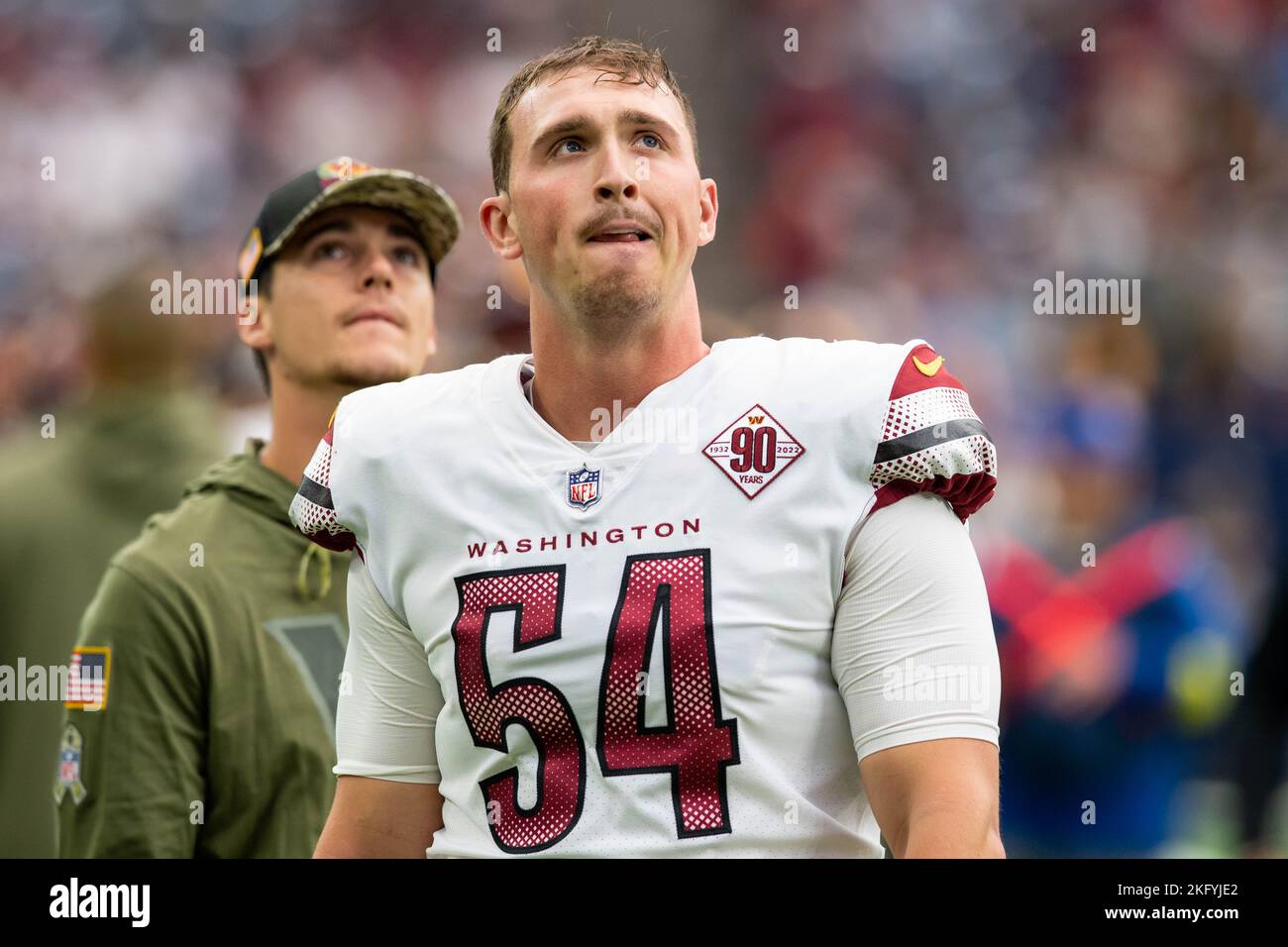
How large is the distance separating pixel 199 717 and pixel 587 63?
1.40 m

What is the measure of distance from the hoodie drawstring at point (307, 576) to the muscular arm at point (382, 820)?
90 centimetres

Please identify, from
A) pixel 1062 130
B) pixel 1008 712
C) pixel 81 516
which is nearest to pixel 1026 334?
pixel 1062 130

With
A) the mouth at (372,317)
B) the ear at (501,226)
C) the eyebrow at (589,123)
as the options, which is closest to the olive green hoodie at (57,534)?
the mouth at (372,317)

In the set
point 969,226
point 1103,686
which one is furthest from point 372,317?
point 969,226

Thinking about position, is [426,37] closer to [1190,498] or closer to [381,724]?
[1190,498]

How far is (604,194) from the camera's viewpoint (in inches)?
77.8

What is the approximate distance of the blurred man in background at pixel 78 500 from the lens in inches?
133

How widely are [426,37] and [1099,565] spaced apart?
3.93 metres

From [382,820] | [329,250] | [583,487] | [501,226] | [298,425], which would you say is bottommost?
[382,820]

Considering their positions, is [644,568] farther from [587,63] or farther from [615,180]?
[587,63]

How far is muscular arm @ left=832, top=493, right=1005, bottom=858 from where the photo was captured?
1722 millimetres

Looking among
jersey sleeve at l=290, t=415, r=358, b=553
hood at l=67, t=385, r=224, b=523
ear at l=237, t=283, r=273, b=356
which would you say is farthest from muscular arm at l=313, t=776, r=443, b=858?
hood at l=67, t=385, r=224, b=523

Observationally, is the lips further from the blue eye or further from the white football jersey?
the blue eye
